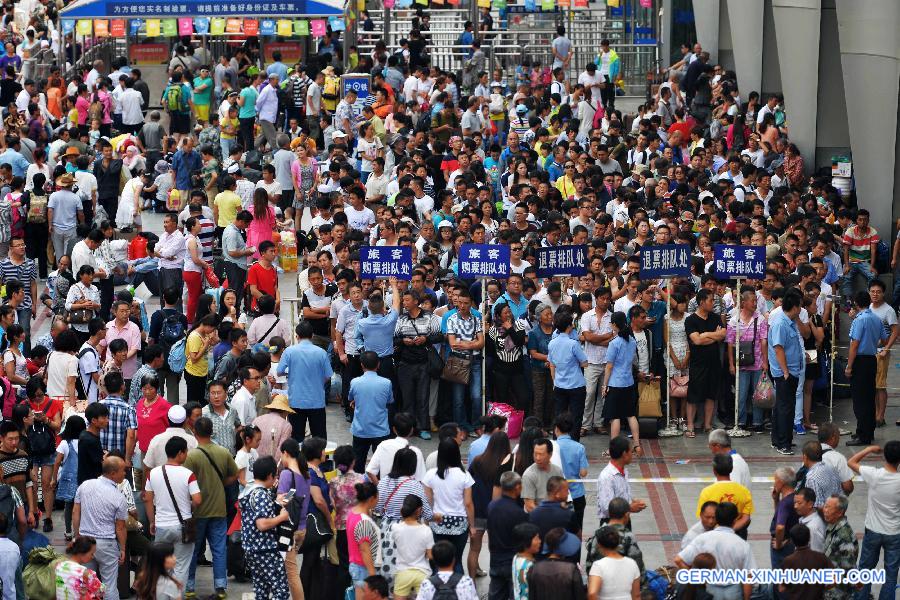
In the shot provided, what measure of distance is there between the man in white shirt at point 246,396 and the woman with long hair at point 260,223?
20.2 ft

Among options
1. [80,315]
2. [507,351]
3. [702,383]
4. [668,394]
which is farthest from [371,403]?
[80,315]

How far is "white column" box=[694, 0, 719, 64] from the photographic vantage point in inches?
1470

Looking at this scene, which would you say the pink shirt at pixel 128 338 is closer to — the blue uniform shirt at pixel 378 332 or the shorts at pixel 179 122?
the blue uniform shirt at pixel 378 332

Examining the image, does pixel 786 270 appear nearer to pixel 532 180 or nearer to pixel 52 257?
pixel 532 180

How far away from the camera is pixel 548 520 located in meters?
12.7

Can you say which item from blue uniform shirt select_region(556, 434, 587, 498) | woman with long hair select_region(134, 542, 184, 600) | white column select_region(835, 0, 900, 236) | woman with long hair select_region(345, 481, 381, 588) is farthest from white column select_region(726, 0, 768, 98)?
woman with long hair select_region(134, 542, 184, 600)

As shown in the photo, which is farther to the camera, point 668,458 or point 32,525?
point 668,458

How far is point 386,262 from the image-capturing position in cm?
1827

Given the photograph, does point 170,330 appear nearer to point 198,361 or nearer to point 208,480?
point 198,361

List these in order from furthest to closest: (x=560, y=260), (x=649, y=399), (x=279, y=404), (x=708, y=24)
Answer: (x=708, y=24)
(x=560, y=260)
(x=649, y=399)
(x=279, y=404)

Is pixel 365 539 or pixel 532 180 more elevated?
pixel 532 180

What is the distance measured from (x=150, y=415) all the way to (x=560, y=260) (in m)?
5.59

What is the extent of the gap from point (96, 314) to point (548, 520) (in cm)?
818

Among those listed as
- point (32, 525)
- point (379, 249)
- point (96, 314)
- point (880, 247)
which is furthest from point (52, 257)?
point (880, 247)
